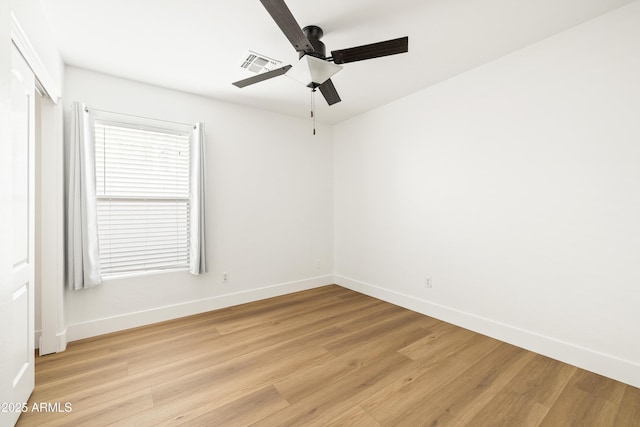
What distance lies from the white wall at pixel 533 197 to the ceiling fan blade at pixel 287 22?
201cm

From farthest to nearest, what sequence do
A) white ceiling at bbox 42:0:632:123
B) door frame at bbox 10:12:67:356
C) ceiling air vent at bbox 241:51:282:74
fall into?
ceiling air vent at bbox 241:51:282:74 → door frame at bbox 10:12:67:356 → white ceiling at bbox 42:0:632:123

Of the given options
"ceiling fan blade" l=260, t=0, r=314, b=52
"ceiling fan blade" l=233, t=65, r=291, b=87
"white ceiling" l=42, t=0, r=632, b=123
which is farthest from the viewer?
"ceiling fan blade" l=233, t=65, r=291, b=87

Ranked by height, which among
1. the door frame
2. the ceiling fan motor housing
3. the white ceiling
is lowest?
the door frame

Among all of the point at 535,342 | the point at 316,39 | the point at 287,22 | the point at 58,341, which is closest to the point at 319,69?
the point at 316,39

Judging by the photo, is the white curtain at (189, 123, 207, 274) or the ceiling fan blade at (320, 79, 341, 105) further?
the white curtain at (189, 123, 207, 274)

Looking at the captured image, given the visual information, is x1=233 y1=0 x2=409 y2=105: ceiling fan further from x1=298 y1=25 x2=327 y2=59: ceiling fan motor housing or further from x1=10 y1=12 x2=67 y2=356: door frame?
x1=10 y1=12 x2=67 y2=356: door frame

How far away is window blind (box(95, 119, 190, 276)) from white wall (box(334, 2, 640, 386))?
9.08ft

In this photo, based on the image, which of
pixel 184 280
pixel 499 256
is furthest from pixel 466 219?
pixel 184 280

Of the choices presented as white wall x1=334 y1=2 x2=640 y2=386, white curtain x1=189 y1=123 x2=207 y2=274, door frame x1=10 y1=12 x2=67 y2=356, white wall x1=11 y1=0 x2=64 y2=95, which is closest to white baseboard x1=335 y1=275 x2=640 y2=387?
white wall x1=334 y1=2 x2=640 y2=386

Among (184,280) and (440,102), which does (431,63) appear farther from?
(184,280)

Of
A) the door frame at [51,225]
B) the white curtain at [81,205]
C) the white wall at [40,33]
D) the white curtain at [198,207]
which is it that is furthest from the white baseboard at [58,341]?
the white wall at [40,33]

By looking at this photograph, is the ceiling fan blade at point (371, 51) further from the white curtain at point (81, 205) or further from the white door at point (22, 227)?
the white curtain at point (81, 205)

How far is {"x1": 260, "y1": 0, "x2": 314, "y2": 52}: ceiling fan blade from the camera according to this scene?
4.84 ft

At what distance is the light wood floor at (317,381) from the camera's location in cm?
168
